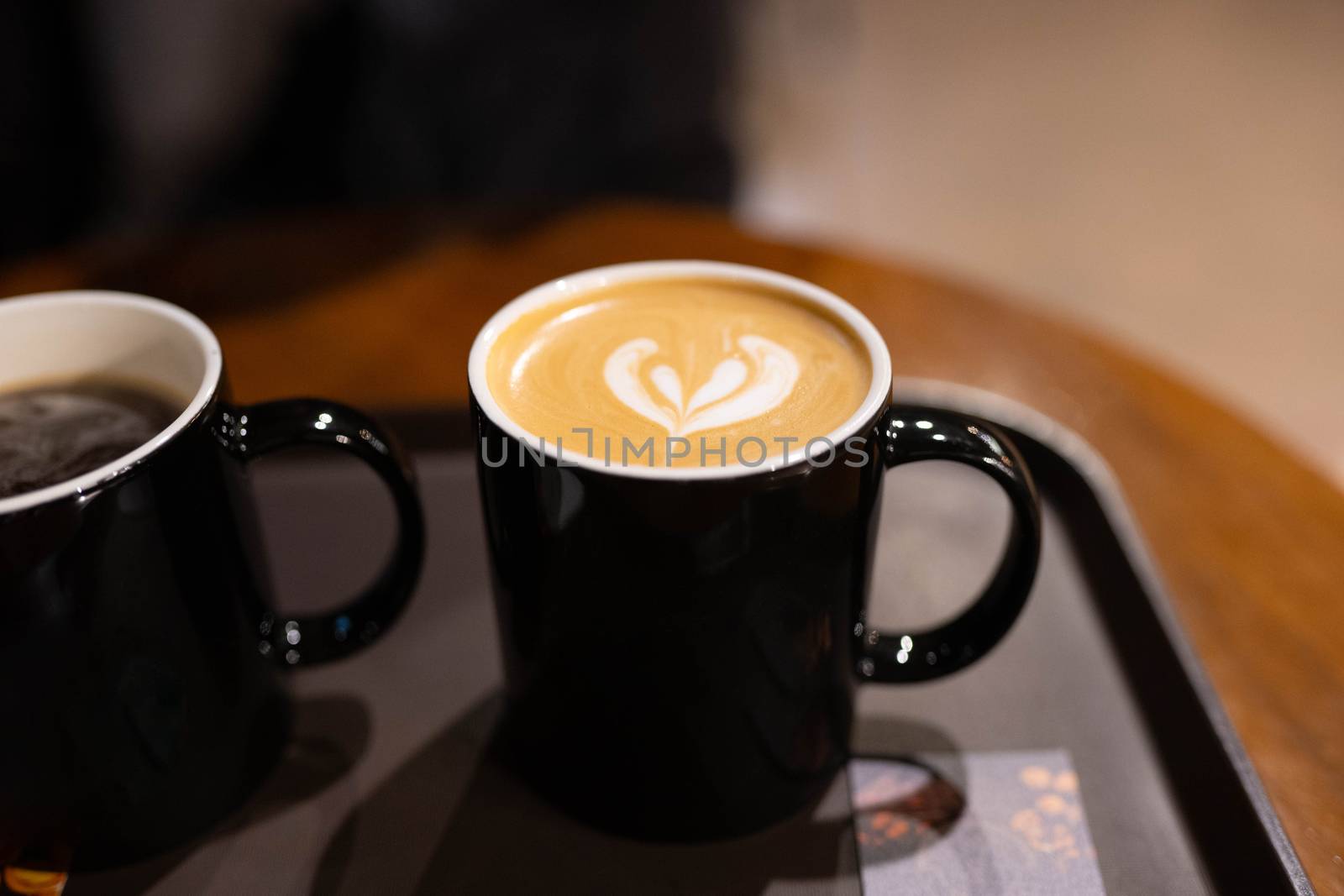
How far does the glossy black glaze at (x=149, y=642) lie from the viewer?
397 millimetres

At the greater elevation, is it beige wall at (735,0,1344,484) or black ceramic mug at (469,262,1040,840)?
black ceramic mug at (469,262,1040,840)

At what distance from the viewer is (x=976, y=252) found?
6.95 ft

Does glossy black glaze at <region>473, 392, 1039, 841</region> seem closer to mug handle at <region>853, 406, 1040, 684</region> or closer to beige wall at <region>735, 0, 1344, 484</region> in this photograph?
mug handle at <region>853, 406, 1040, 684</region>

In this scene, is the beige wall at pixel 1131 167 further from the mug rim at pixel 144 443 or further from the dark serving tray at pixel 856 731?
the mug rim at pixel 144 443

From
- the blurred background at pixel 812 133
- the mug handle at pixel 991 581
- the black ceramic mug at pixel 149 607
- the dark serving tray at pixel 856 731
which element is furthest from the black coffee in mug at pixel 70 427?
the blurred background at pixel 812 133

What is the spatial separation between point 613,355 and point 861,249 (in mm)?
501

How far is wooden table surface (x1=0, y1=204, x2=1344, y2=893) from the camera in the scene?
0.56 meters

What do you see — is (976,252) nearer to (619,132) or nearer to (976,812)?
(619,132)

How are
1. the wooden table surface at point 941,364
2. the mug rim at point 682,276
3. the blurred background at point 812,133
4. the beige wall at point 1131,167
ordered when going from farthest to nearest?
1. the beige wall at point 1131,167
2. the blurred background at point 812,133
3. the wooden table surface at point 941,364
4. the mug rim at point 682,276

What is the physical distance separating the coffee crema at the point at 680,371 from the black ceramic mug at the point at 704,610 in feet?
0.05

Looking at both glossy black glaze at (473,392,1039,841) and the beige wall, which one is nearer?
glossy black glaze at (473,392,1039,841)

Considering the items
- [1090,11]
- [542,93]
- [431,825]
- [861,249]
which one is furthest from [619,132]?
[1090,11]

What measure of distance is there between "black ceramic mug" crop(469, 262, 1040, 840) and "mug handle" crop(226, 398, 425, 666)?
60 millimetres

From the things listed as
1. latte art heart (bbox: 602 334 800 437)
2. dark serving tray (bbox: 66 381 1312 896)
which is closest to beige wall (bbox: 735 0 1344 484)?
dark serving tray (bbox: 66 381 1312 896)
